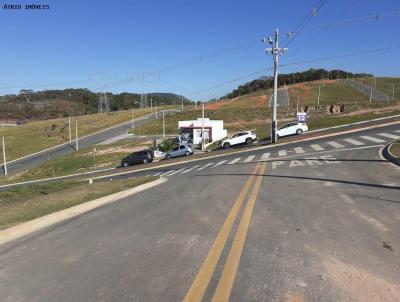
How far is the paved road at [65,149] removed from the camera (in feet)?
247

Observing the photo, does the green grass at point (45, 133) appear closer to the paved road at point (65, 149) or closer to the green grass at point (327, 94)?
the paved road at point (65, 149)

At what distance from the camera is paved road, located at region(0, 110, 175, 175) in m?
75.4

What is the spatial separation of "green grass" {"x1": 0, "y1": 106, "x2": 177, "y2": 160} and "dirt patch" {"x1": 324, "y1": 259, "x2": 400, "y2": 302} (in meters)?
91.9

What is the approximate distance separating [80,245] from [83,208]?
470 cm

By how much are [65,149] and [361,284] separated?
292ft

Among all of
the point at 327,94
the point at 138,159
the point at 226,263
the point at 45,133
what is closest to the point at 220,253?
the point at 226,263

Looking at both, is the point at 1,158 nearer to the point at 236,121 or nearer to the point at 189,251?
the point at 236,121

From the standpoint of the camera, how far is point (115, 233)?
8648 millimetres

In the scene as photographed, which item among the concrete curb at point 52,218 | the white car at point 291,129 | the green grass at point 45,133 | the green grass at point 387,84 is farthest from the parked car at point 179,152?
the green grass at point 387,84

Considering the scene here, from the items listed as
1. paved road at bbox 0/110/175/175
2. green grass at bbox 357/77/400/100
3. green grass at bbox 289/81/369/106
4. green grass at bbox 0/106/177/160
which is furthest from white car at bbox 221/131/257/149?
green grass at bbox 357/77/400/100

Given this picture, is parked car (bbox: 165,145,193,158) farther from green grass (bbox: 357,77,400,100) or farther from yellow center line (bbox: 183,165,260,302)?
green grass (bbox: 357,77,400,100)

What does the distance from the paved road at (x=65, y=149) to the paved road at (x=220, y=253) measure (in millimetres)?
65682

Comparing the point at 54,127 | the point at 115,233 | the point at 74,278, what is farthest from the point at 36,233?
the point at 54,127

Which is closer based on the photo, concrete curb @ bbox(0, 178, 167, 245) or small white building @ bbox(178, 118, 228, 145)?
concrete curb @ bbox(0, 178, 167, 245)
